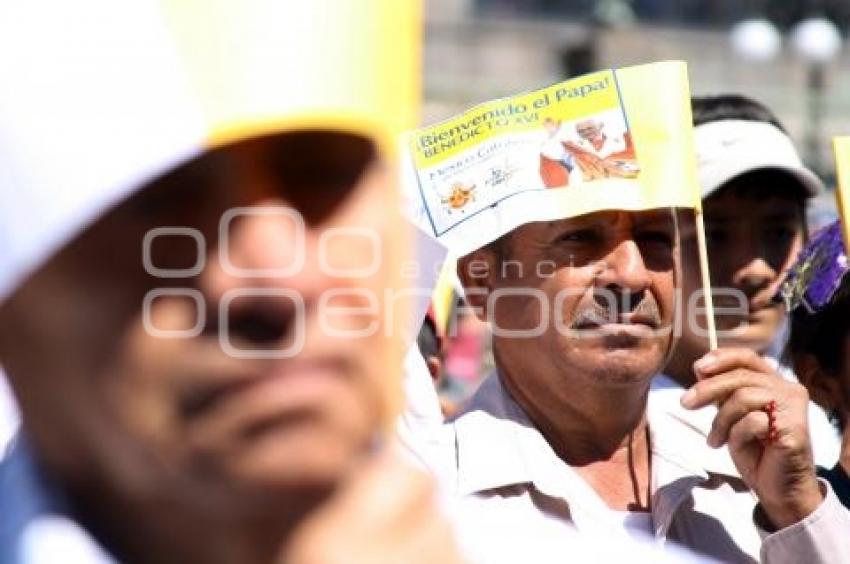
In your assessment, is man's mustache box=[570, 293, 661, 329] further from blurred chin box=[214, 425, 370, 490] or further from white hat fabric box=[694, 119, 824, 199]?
blurred chin box=[214, 425, 370, 490]

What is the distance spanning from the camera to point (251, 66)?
3.20 ft

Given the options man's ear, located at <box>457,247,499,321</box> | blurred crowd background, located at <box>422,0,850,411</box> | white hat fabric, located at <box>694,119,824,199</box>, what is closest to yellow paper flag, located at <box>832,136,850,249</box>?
man's ear, located at <box>457,247,499,321</box>

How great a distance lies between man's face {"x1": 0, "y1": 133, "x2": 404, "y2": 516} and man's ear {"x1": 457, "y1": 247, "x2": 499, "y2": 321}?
2.00 m

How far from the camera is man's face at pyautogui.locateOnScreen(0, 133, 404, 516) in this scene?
3.12ft

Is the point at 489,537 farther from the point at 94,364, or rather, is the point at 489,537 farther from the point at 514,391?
the point at 514,391

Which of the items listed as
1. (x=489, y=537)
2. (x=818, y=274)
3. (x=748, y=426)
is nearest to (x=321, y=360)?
(x=489, y=537)

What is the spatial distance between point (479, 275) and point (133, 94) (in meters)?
2.07

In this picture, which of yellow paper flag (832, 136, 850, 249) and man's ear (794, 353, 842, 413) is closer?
yellow paper flag (832, 136, 850, 249)

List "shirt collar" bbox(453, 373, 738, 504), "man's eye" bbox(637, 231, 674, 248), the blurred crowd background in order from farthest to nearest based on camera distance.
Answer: the blurred crowd background
"man's eye" bbox(637, 231, 674, 248)
"shirt collar" bbox(453, 373, 738, 504)

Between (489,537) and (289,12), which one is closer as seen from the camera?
(289,12)

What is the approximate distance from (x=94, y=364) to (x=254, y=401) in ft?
0.30

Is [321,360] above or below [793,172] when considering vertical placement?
above

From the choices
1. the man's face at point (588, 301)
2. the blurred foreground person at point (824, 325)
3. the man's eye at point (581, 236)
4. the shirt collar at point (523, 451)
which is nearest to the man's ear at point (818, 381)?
the blurred foreground person at point (824, 325)

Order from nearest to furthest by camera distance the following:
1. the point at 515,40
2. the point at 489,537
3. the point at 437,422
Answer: the point at 489,537, the point at 437,422, the point at 515,40
